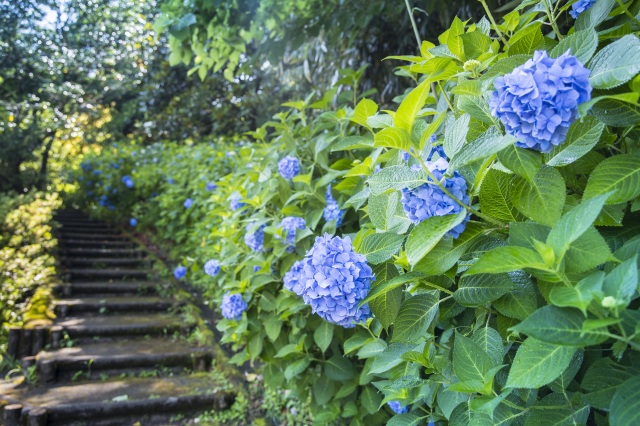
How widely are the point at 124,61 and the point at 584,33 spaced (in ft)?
36.9

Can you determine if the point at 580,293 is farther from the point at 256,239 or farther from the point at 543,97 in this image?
the point at 256,239

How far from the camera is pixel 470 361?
0.98 metres

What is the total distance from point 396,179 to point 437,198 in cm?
9

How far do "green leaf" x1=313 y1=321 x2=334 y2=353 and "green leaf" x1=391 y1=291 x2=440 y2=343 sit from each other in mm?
791

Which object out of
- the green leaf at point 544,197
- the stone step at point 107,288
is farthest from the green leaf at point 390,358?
the stone step at point 107,288

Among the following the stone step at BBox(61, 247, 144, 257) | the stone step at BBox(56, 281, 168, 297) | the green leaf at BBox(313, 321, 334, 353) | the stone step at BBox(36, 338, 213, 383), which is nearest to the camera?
the green leaf at BBox(313, 321, 334, 353)

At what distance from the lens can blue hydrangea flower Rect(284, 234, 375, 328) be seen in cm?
107

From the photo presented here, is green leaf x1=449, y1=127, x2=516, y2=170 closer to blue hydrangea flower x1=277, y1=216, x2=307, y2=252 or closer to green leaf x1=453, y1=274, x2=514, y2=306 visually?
green leaf x1=453, y1=274, x2=514, y2=306

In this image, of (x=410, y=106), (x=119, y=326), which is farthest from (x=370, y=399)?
(x=119, y=326)

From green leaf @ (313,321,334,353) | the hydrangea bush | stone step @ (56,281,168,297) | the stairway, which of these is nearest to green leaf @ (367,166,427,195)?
the hydrangea bush

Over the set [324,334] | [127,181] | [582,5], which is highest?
[127,181]

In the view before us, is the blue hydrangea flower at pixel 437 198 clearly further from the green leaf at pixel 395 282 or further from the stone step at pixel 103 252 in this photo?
the stone step at pixel 103 252

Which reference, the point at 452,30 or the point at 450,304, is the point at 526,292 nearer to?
the point at 450,304

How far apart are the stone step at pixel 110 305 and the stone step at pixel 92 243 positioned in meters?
1.84
